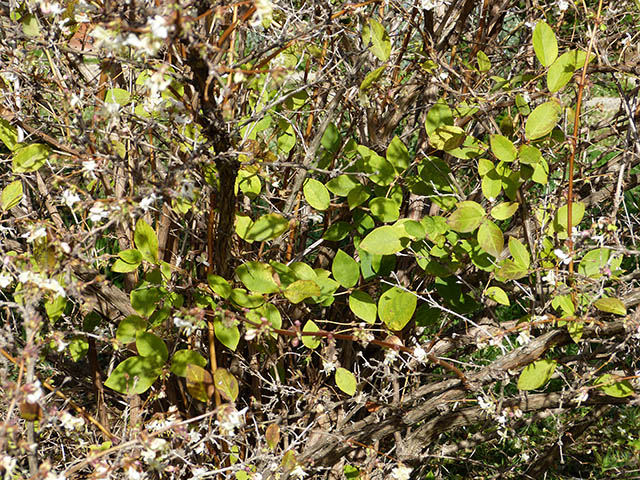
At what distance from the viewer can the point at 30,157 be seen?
1.60m

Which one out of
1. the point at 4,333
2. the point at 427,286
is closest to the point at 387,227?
the point at 427,286

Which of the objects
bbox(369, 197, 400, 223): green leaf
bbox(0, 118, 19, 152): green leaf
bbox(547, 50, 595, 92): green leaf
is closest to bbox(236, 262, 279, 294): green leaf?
A: bbox(369, 197, 400, 223): green leaf

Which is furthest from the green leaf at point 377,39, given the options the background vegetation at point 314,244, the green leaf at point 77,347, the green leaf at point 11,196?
the green leaf at point 77,347

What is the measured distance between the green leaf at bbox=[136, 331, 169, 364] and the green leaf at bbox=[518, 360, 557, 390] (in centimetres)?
84

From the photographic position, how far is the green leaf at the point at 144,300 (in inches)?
64.7

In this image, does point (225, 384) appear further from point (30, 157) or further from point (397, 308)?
point (30, 157)

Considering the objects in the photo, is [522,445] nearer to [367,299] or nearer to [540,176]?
[367,299]

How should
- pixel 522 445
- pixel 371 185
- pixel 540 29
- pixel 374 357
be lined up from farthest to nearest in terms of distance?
1. pixel 522 445
2. pixel 374 357
3. pixel 371 185
4. pixel 540 29

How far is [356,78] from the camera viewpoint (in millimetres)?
1791

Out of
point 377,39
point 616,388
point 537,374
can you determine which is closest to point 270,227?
point 377,39

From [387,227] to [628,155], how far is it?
25.5 inches

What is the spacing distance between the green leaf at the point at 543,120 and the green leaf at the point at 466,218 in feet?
0.68

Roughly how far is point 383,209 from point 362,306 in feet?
0.83

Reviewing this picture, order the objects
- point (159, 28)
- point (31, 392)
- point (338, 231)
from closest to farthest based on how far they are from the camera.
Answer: point (159, 28) < point (31, 392) < point (338, 231)
